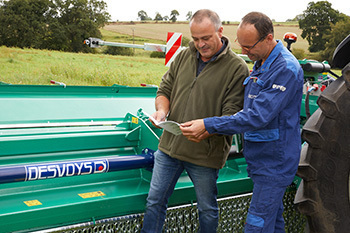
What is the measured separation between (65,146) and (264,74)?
1478 mm

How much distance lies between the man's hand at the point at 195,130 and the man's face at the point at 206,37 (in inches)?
18.4

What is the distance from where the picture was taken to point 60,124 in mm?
2965

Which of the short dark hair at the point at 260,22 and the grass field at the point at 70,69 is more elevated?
the short dark hair at the point at 260,22

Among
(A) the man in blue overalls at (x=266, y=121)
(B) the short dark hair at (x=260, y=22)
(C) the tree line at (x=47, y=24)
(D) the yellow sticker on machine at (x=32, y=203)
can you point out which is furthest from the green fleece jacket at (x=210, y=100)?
(C) the tree line at (x=47, y=24)

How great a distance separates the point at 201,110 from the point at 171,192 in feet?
1.90

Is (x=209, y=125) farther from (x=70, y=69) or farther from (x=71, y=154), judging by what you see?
(x=70, y=69)

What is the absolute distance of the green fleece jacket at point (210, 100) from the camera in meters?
2.40

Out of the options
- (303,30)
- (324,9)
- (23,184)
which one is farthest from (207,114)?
(324,9)

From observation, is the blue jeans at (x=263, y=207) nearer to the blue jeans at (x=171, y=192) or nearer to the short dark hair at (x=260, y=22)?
the blue jeans at (x=171, y=192)

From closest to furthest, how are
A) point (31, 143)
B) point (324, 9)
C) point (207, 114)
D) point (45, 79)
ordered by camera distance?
point (207, 114) → point (31, 143) → point (45, 79) → point (324, 9)

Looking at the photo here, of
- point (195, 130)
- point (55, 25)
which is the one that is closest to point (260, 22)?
point (195, 130)

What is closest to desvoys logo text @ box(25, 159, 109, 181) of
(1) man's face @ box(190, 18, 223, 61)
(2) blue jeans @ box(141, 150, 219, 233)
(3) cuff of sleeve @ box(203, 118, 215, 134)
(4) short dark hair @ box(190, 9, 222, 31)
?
(2) blue jeans @ box(141, 150, 219, 233)

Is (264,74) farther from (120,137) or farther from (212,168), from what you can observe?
(120,137)

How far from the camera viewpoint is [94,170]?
2.53 meters
